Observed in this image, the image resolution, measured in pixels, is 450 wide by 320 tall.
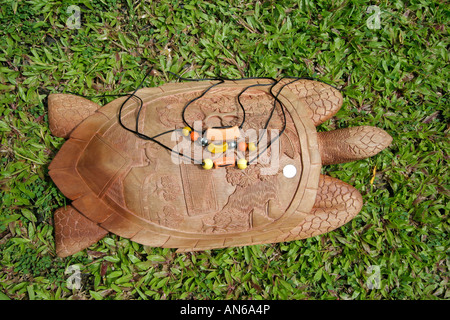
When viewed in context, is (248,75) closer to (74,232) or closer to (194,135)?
(194,135)

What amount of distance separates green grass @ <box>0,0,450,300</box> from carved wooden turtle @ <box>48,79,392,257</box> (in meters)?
0.49

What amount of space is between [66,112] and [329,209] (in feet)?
9.41

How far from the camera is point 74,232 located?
9.28 feet

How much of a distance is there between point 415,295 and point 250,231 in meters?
2.19

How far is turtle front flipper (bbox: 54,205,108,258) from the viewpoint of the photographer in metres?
2.82

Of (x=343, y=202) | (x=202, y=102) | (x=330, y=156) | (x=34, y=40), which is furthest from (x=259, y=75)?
(x=34, y=40)

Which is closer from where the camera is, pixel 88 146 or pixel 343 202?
pixel 88 146

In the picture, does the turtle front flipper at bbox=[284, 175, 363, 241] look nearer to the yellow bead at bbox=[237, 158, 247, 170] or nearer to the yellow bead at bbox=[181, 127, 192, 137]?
the yellow bead at bbox=[237, 158, 247, 170]

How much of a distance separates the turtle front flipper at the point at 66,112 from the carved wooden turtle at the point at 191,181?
14 millimetres

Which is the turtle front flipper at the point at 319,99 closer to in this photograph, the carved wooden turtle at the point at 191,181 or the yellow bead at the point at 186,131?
the carved wooden turtle at the point at 191,181

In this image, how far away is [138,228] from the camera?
270 cm

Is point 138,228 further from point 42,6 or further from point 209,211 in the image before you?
point 42,6

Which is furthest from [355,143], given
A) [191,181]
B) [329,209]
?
[191,181]

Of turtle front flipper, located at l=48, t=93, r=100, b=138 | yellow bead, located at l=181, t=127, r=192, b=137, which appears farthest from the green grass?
yellow bead, located at l=181, t=127, r=192, b=137
